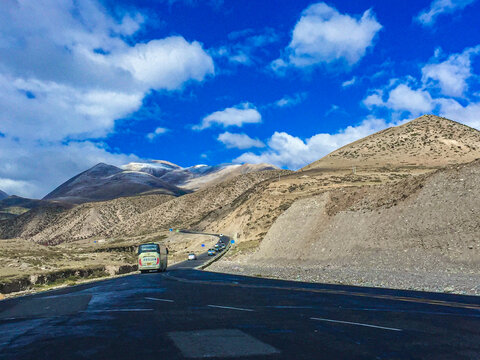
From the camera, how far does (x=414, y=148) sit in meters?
124

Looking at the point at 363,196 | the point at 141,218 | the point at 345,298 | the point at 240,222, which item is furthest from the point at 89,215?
the point at 345,298

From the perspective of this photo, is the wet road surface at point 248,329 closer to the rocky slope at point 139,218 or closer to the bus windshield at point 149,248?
the bus windshield at point 149,248

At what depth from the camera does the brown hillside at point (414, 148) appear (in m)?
113

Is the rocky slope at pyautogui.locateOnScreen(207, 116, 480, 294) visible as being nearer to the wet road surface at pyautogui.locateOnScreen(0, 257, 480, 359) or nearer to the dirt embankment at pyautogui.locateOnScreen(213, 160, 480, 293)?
the dirt embankment at pyautogui.locateOnScreen(213, 160, 480, 293)

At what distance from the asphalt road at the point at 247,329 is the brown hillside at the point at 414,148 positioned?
333 ft

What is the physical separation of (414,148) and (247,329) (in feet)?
414

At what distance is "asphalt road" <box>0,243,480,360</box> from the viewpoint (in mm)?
7219

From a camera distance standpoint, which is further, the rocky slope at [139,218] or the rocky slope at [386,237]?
the rocky slope at [139,218]

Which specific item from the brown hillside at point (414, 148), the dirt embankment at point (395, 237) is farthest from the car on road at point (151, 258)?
the brown hillside at point (414, 148)

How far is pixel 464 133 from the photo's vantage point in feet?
432

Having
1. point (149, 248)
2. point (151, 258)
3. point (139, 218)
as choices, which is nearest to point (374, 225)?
point (151, 258)

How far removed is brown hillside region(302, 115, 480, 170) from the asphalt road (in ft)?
333

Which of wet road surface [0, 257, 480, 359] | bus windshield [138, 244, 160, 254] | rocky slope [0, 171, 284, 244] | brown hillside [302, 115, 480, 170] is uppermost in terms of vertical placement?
brown hillside [302, 115, 480, 170]

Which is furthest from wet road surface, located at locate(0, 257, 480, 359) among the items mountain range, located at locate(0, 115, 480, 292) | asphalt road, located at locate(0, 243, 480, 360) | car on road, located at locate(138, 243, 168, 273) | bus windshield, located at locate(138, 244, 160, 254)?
bus windshield, located at locate(138, 244, 160, 254)
